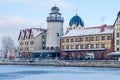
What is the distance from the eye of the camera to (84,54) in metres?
99.4

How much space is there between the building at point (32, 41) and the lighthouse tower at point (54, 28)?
5843mm

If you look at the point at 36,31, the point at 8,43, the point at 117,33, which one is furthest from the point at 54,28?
the point at 8,43

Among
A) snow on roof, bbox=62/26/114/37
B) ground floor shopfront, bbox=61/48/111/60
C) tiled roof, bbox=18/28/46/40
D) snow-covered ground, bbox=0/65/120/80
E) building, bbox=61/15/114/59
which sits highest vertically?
tiled roof, bbox=18/28/46/40

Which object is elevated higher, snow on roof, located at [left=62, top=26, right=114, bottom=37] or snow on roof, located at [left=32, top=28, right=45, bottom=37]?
snow on roof, located at [left=32, top=28, right=45, bottom=37]

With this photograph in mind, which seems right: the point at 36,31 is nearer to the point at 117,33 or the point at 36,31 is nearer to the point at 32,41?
the point at 32,41

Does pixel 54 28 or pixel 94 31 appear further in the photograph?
→ pixel 54 28

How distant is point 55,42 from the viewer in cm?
11531

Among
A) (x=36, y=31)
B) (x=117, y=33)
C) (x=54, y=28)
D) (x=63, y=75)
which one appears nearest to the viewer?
(x=63, y=75)

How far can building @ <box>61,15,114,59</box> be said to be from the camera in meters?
94.6

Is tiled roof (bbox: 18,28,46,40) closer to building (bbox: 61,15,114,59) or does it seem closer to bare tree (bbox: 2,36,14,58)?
building (bbox: 61,15,114,59)

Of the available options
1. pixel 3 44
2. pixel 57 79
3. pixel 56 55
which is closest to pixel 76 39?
pixel 56 55

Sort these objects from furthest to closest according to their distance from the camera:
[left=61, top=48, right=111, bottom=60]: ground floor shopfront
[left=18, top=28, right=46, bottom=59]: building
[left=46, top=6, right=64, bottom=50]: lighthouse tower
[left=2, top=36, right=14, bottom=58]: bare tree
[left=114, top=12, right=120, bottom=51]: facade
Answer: [left=2, top=36, right=14, bottom=58]: bare tree → [left=18, top=28, right=46, bottom=59]: building → [left=46, top=6, right=64, bottom=50]: lighthouse tower → [left=61, top=48, right=111, bottom=60]: ground floor shopfront → [left=114, top=12, right=120, bottom=51]: facade

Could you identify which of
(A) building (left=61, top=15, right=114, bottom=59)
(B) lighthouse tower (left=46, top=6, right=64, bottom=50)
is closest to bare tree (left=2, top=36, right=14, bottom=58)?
(B) lighthouse tower (left=46, top=6, right=64, bottom=50)

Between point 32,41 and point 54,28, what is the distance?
10.8 metres
